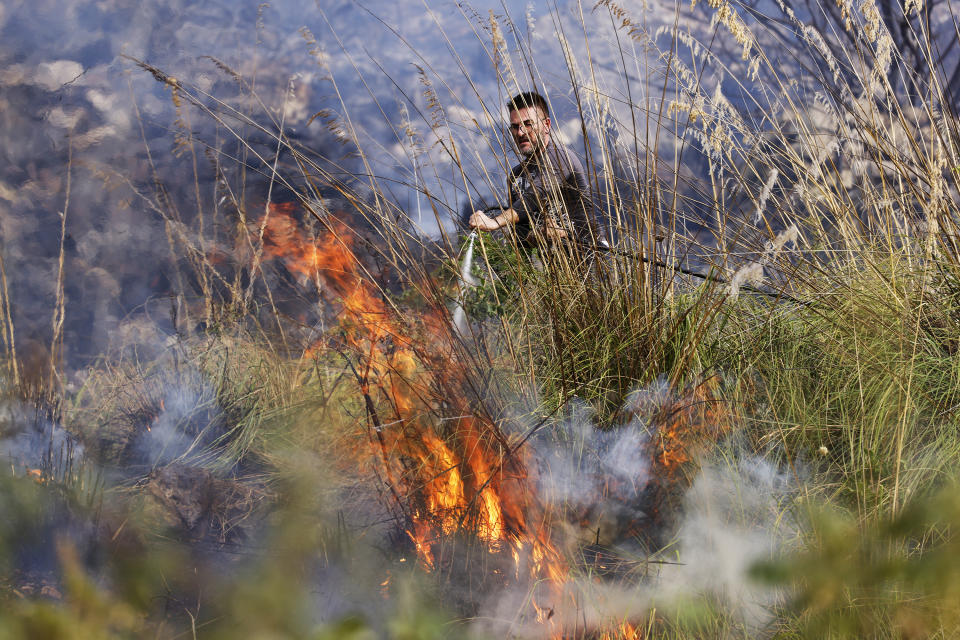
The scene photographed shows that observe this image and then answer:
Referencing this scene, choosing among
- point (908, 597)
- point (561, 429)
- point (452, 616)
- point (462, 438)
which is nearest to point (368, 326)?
point (462, 438)

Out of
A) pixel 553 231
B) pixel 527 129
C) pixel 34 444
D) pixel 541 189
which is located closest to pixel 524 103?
pixel 527 129

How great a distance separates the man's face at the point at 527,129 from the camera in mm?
1400

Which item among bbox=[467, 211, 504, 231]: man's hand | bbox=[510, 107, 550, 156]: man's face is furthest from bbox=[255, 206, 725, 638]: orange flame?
bbox=[510, 107, 550, 156]: man's face

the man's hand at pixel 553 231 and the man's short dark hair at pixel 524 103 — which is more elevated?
the man's short dark hair at pixel 524 103

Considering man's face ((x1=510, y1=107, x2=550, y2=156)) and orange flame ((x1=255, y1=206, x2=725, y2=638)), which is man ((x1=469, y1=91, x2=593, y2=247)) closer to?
man's face ((x1=510, y1=107, x2=550, y2=156))

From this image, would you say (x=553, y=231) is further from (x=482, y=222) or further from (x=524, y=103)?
(x=524, y=103)

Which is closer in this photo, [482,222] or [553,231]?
[553,231]

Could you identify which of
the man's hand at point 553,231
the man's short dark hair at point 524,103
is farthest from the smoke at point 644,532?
the man's short dark hair at point 524,103

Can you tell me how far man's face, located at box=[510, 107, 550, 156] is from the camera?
140 cm

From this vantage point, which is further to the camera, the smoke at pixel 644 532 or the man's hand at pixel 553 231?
the man's hand at pixel 553 231

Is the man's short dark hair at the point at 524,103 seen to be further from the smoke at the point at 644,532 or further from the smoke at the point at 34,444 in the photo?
the smoke at the point at 34,444

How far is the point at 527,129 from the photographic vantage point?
1517mm

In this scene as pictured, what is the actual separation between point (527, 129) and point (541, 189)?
17 cm

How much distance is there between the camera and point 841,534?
0.98 metres
